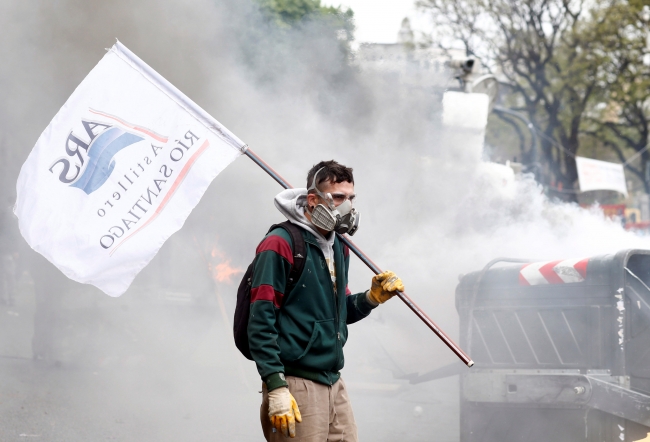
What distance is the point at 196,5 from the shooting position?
7.66m

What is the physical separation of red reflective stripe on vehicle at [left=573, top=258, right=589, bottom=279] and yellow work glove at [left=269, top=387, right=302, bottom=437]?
5.59 feet

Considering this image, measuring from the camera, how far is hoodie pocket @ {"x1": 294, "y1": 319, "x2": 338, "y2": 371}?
85.7 inches

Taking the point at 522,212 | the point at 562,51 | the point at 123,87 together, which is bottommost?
the point at 123,87

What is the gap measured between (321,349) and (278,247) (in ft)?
1.12

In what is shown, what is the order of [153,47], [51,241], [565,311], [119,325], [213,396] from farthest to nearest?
[153,47]
[119,325]
[213,396]
[565,311]
[51,241]

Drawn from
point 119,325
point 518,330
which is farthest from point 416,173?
point 518,330

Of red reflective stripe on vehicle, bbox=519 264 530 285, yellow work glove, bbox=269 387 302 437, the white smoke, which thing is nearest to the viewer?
yellow work glove, bbox=269 387 302 437

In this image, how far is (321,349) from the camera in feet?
7.24

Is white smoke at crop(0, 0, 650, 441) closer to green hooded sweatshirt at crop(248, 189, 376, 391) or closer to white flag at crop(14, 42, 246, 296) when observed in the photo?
white flag at crop(14, 42, 246, 296)

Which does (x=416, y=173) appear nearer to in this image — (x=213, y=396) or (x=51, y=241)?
(x=213, y=396)

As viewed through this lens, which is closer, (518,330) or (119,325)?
(518,330)

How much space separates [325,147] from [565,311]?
5.02 meters

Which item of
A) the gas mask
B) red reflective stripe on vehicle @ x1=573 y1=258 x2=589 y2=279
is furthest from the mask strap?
red reflective stripe on vehicle @ x1=573 y1=258 x2=589 y2=279

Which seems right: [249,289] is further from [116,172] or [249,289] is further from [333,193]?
[116,172]
